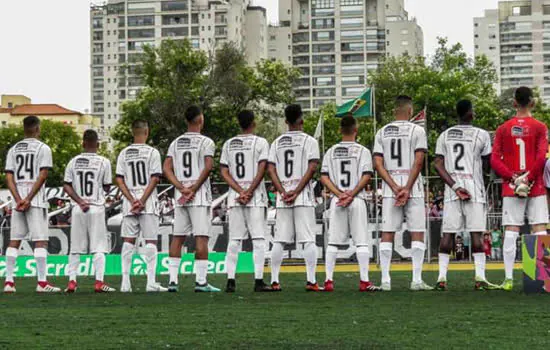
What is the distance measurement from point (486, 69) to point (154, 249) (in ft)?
340

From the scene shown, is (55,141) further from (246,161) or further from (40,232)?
(246,161)

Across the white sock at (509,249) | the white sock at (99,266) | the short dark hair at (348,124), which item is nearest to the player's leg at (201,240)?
the white sock at (99,266)

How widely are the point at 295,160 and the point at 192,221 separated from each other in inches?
66.0

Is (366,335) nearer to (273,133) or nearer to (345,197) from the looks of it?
(345,197)

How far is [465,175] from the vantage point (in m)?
16.2

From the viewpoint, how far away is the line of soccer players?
52.8 ft

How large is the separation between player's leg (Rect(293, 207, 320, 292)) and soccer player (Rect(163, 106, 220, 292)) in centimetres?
129

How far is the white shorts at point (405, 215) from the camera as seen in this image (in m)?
16.3

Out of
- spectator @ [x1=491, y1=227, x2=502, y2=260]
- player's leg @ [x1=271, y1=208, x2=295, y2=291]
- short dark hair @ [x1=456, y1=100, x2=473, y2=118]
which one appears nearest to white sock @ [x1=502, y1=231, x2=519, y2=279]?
short dark hair @ [x1=456, y1=100, x2=473, y2=118]

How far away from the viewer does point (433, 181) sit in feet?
123

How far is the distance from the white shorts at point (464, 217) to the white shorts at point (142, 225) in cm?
419

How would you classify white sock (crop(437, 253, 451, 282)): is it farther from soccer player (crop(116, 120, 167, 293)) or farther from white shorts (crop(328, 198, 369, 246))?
soccer player (crop(116, 120, 167, 293))

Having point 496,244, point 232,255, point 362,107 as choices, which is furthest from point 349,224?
point 496,244

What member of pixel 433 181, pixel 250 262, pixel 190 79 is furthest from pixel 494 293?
pixel 190 79
